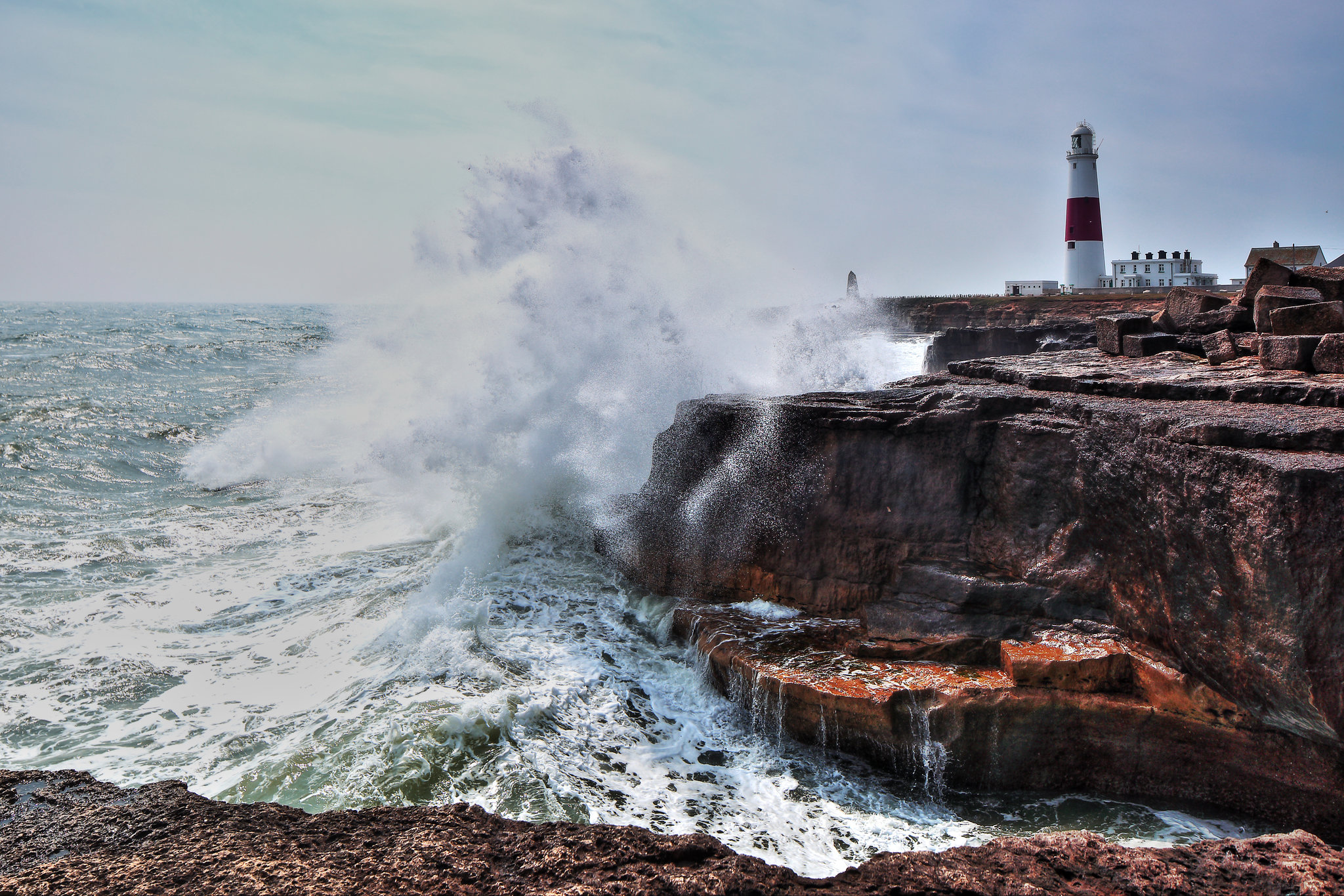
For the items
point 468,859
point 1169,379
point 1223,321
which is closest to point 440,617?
point 468,859

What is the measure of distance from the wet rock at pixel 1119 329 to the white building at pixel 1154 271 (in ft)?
100

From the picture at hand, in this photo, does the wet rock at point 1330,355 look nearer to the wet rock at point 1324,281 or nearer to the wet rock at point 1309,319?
the wet rock at point 1309,319

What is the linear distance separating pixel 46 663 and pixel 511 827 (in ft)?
16.0

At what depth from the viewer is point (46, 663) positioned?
5.52 metres

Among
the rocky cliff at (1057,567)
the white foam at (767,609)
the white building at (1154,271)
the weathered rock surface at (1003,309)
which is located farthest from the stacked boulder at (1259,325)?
the white building at (1154,271)

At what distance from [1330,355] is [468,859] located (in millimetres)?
5938

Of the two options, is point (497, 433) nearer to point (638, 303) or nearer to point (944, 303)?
point (638, 303)

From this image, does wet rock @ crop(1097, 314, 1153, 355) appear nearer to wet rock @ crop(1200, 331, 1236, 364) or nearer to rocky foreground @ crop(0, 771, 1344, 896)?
wet rock @ crop(1200, 331, 1236, 364)

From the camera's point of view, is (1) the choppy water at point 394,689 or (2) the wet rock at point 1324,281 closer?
(1) the choppy water at point 394,689

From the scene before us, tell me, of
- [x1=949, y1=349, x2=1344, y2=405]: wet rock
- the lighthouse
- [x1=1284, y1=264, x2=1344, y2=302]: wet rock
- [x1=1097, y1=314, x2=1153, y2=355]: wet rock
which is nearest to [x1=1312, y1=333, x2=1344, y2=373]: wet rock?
[x1=949, y1=349, x2=1344, y2=405]: wet rock

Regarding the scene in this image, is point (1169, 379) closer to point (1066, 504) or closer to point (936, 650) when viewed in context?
point (1066, 504)

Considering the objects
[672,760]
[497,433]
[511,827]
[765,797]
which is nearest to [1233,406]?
[765,797]

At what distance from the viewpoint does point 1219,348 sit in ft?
19.6

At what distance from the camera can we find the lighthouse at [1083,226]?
23.7 metres
